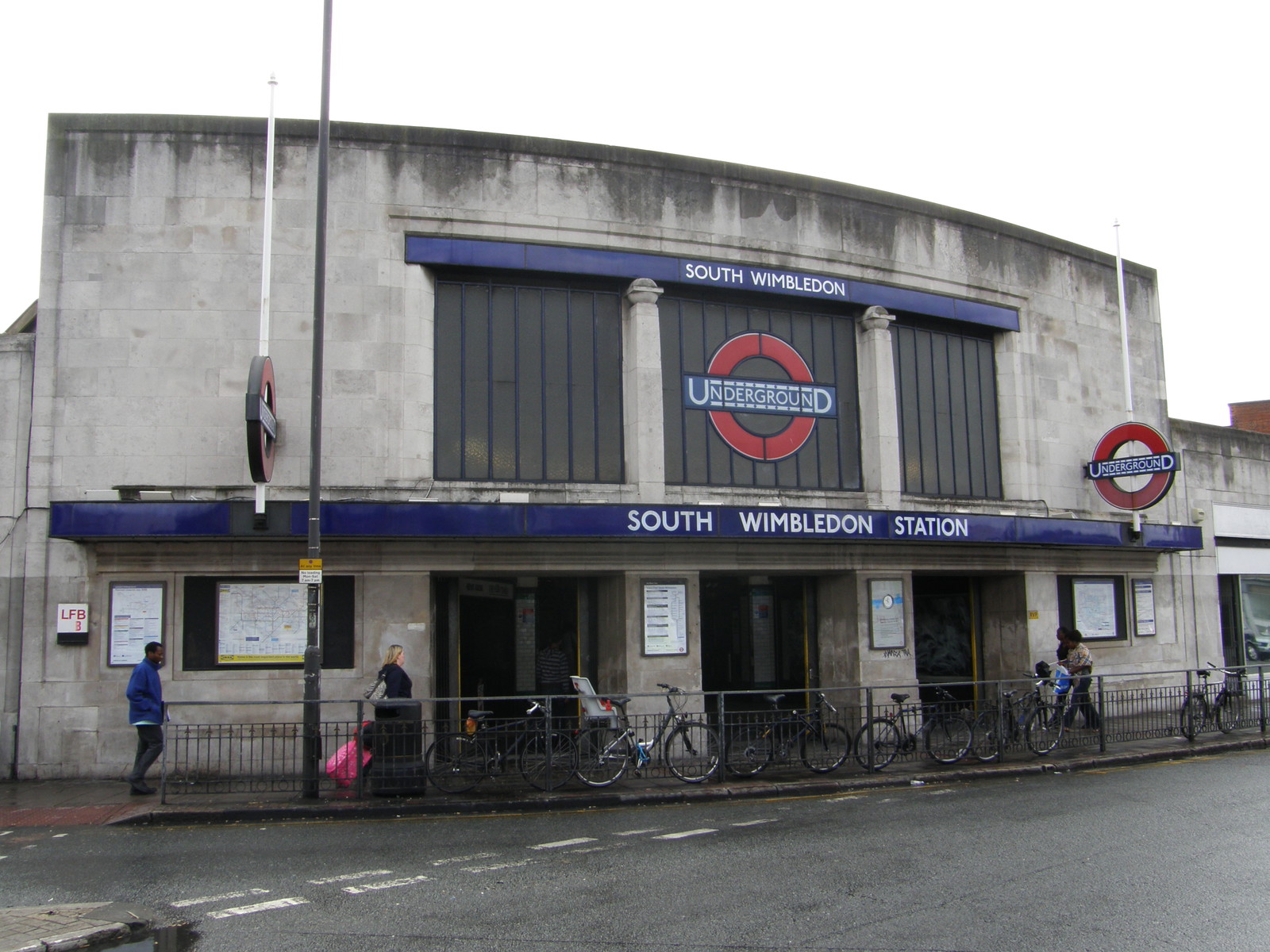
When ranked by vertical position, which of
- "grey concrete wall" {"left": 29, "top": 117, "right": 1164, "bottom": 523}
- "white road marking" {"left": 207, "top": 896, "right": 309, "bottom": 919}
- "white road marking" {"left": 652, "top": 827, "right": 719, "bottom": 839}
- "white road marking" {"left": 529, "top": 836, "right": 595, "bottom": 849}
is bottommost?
"white road marking" {"left": 652, "top": 827, "right": 719, "bottom": 839}

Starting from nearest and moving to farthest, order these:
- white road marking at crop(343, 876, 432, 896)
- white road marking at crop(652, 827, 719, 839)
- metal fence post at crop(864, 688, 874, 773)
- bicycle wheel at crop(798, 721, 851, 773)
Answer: white road marking at crop(343, 876, 432, 896) → white road marking at crop(652, 827, 719, 839) → bicycle wheel at crop(798, 721, 851, 773) → metal fence post at crop(864, 688, 874, 773)

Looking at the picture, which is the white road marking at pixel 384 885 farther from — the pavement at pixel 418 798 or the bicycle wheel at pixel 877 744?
the bicycle wheel at pixel 877 744

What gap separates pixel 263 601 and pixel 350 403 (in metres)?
2.89

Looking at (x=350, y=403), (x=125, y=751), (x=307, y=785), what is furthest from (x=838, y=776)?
(x=125, y=751)

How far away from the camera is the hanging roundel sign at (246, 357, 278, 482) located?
11.5 meters

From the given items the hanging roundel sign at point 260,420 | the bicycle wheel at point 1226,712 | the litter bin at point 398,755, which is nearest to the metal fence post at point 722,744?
the litter bin at point 398,755

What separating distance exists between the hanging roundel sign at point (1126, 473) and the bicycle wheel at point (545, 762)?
12150 millimetres

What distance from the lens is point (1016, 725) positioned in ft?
44.3

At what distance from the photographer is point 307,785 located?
10.8 m

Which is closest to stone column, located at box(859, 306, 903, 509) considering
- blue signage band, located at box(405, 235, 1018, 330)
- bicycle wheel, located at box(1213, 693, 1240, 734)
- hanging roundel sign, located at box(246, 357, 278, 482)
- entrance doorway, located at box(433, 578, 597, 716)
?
blue signage band, located at box(405, 235, 1018, 330)

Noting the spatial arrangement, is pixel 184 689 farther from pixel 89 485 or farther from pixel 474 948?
pixel 474 948

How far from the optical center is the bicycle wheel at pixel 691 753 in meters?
11.6

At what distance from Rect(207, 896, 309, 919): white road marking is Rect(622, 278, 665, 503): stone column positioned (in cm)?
825

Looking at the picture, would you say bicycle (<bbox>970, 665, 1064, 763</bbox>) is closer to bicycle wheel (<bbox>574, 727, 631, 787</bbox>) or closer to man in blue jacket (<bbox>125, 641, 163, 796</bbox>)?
bicycle wheel (<bbox>574, 727, 631, 787</bbox>)
